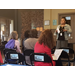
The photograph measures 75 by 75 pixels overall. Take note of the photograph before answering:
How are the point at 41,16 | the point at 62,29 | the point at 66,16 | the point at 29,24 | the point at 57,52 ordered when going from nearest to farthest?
the point at 57,52 < the point at 62,29 < the point at 66,16 < the point at 41,16 < the point at 29,24

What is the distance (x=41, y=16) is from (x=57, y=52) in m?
5.31

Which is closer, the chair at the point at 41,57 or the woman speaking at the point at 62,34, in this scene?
the chair at the point at 41,57

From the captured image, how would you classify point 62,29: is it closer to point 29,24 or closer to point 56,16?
point 56,16

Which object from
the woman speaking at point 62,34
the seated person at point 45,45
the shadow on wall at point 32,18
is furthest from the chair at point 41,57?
the shadow on wall at point 32,18

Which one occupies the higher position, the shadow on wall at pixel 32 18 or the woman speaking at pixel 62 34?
the shadow on wall at pixel 32 18

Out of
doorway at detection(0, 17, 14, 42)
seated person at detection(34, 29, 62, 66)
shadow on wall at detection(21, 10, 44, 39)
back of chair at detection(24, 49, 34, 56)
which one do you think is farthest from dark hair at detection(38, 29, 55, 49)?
doorway at detection(0, 17, 14, 42)

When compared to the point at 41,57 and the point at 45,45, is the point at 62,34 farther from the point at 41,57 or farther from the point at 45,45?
the point at 41,57

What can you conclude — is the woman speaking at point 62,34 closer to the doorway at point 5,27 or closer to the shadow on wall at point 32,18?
the shadow on wall at point 32,18

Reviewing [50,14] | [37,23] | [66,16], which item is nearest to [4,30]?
[37,23]

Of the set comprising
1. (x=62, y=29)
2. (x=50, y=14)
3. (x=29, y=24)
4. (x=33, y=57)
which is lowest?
(x=33, y=57)

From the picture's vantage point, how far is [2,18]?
7574 mm

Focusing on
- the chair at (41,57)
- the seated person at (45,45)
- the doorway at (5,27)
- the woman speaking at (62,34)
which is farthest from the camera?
the doorway at (5,27)

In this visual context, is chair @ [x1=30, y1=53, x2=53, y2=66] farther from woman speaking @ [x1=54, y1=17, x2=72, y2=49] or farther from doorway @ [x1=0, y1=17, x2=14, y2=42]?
doorway @ [x1=0, y1=17, x2=14, y2=42]

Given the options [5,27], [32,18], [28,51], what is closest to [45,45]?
[28,51]
